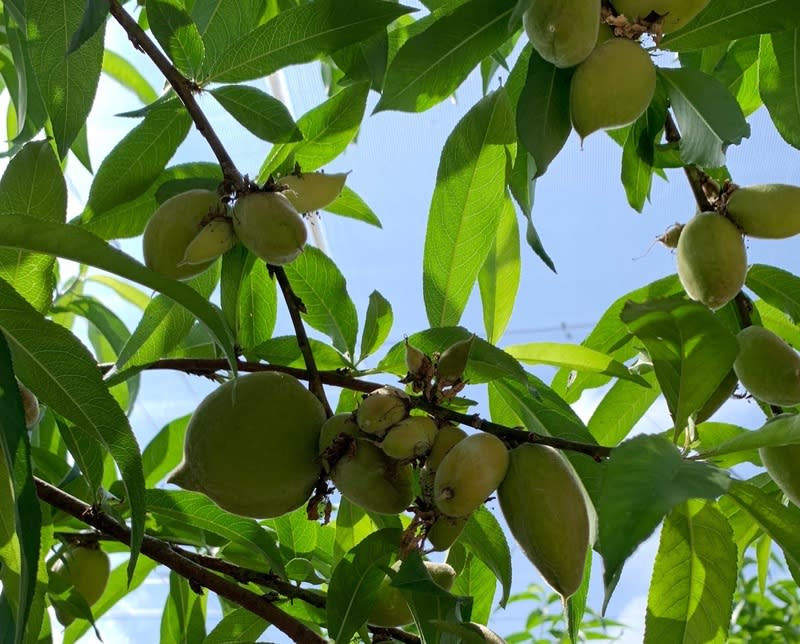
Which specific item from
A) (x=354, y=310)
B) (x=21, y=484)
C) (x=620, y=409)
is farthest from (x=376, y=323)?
(x=21, y=484)

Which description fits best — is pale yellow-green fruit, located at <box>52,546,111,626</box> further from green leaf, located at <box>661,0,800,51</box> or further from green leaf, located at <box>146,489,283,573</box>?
green leaf, located at <box>661,0,800,51</box>

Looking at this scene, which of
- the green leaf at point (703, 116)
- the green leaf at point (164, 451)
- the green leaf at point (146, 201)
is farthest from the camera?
the green leaf at point (164, 451)

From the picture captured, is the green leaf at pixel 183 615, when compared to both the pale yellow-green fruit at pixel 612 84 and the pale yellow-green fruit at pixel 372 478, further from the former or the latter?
the pale yellow-green fruit at pixel 612 84

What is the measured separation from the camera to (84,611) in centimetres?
78

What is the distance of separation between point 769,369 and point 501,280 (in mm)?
240

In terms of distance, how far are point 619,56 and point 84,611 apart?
1.85 feet

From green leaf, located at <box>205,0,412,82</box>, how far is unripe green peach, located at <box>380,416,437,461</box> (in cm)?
29

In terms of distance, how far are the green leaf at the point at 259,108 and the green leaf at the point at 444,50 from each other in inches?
4.0

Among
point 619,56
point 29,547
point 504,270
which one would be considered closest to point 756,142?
point 504,270

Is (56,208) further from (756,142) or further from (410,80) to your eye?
(756,142)

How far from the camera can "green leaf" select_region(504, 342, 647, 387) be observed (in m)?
0.70

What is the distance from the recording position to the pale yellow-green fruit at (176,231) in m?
0.64

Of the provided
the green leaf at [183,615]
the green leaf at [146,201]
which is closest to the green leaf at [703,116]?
the green leaf at [146,201]

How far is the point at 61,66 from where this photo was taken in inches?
27.2
